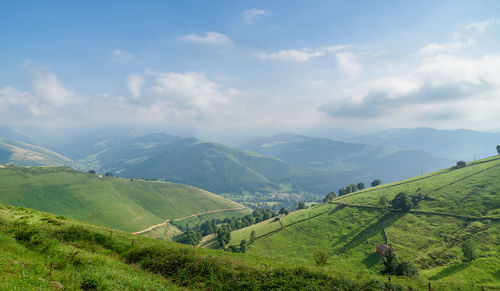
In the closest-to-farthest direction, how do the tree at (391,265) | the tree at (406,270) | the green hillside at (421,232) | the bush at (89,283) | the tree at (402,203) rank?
the bush at (89,283) → the tree at (406,270) → the tree at (391,265) → the green hillside at (421,232) → the tree at (402,203)

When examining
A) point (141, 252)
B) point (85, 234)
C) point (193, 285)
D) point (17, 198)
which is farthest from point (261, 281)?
point (17, 198)

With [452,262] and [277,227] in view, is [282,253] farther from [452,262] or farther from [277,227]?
[452,262]

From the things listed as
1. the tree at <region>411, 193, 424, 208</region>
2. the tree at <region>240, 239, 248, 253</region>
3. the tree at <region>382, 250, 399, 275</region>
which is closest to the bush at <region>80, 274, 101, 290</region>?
the tree at <region>382, 250, 399, 275</region>

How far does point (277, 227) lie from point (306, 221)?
60.2 ft

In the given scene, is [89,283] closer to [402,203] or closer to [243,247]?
[243,247]

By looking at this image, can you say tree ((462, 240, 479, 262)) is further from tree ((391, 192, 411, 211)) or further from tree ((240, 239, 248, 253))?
tree ((240, 239, 248, 253))

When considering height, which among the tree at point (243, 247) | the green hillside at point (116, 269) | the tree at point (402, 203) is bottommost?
the tree at point (243, 247)

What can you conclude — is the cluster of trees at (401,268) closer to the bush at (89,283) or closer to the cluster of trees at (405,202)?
the cluster of trees at (405,202)

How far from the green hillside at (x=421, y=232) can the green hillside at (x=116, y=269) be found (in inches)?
1269

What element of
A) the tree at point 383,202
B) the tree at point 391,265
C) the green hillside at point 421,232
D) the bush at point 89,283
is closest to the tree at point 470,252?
the green hillside at point 421,232

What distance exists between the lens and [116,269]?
22125mm

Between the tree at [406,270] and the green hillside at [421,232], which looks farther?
the green hillside at [421,232]

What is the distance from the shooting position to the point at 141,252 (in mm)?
30234

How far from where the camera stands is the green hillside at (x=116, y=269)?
55.6ft
